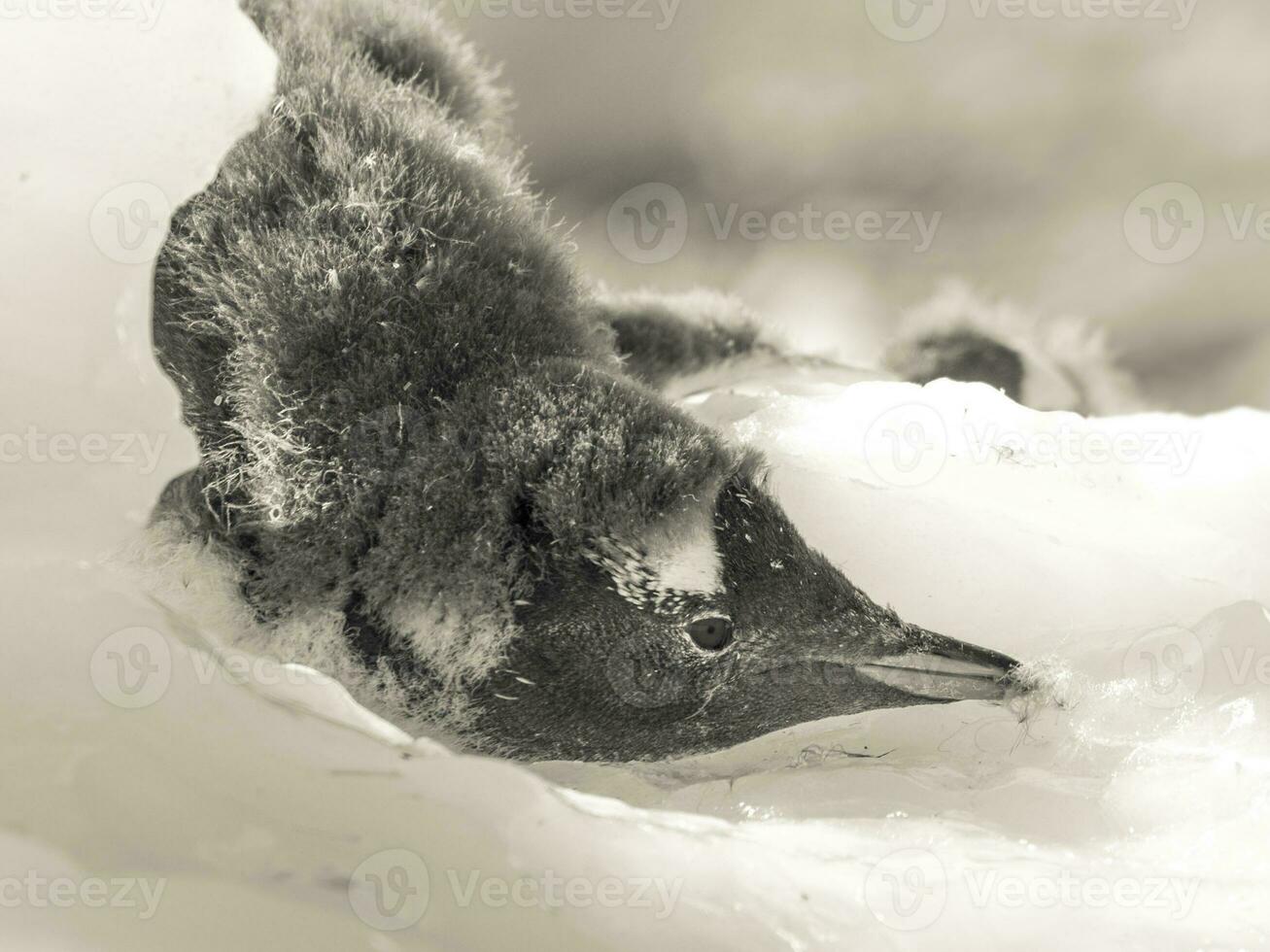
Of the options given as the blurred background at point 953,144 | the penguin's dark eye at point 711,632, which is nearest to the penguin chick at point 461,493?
the penguin's dark eye at point 711,632

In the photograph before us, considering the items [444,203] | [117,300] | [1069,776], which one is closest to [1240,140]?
[1069,776]

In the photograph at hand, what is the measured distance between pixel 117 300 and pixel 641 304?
3.21 ft

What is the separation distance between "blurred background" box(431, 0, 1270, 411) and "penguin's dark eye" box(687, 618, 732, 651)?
3.73 ft

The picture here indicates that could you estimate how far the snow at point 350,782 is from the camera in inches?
34.7

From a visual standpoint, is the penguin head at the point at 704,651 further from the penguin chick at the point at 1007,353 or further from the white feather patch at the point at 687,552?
the penguin chick at the point at 1007,353

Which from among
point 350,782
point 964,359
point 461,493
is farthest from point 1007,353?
point 350,782

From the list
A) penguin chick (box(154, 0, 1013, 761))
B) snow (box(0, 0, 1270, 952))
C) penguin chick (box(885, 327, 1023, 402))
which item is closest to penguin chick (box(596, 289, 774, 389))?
penguin chick (box(885, 327, 1023, 402))

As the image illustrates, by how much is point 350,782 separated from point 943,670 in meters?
0.49

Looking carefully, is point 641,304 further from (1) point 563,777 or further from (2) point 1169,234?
(2) point 1169,234

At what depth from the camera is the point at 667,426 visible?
1.01 meters

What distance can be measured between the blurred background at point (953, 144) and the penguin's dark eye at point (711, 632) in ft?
3.73

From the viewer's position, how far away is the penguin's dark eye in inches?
40.2

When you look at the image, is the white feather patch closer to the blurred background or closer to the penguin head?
the penguin head

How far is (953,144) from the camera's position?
2195 mm
